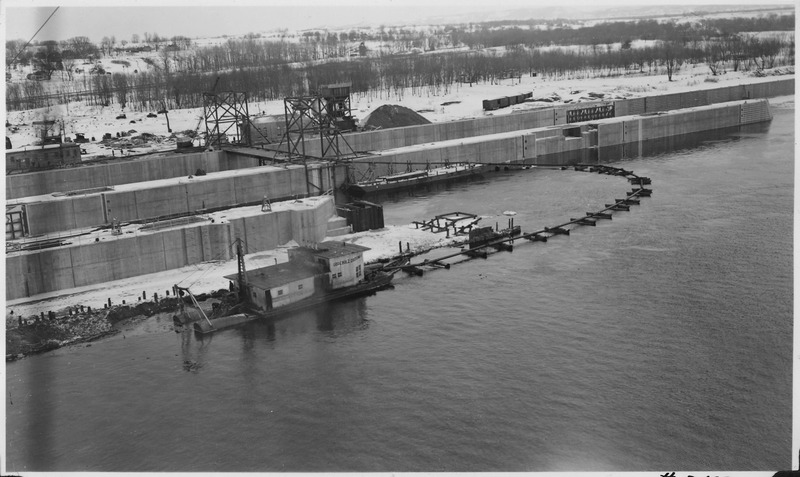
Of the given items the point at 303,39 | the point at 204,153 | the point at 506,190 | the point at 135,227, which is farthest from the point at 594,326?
the point at 303,39

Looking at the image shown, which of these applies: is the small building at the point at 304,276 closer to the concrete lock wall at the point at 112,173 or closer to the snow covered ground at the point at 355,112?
the snow covered ground at the point at 355,112

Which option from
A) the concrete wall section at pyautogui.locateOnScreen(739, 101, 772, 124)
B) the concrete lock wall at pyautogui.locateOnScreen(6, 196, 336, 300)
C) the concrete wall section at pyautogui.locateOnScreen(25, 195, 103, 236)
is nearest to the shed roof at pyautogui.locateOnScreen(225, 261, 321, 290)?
the concrete lock wall at pyautogui.locateOnScreen(6, 196, 336, 300)

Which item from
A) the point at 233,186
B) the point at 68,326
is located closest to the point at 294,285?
the point at 68,326

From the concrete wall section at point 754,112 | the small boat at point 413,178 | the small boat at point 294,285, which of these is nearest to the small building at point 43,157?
the small boat at point 413,178

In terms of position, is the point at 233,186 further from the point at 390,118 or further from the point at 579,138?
the point at 579,138

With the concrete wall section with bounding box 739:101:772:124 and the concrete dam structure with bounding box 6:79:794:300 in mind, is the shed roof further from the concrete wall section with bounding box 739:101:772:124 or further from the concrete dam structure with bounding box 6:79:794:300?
the concrete wall section with bounding box 739:101:772:124

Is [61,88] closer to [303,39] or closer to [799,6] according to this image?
[303,39]
